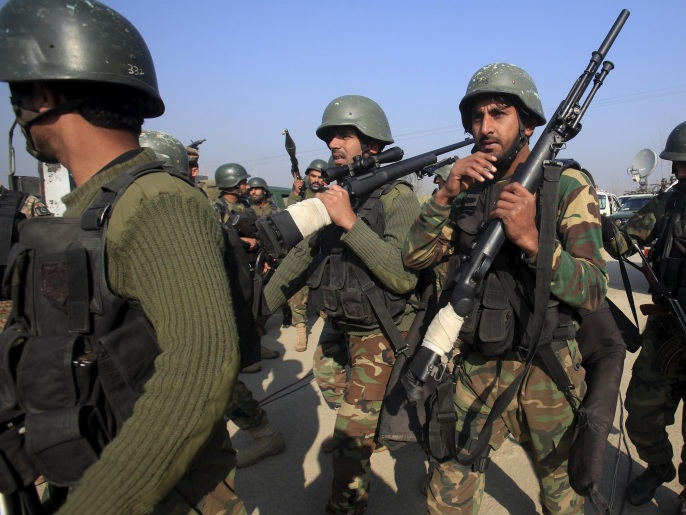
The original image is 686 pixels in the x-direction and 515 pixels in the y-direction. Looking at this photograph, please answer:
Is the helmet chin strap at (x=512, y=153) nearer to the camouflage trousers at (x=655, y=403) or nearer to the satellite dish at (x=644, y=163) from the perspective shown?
the camouflage trousers at (x=655, y=403)

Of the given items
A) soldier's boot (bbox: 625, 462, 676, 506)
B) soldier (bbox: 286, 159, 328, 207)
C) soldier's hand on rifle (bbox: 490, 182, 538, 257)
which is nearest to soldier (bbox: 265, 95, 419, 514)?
soldier's hand on rifle (bbox: 490, 182, 538, 257)

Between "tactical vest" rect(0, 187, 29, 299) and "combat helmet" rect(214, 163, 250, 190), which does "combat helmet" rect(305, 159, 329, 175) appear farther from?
"tactical vest" rect(0, 187, 29, 299)

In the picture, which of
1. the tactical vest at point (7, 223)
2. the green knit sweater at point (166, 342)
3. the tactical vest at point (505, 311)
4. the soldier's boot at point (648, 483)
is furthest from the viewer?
the soldier's boot at point (648, 483)

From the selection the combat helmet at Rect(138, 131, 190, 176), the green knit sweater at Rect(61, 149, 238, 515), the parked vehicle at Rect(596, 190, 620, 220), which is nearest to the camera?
the green knit sweater at Rect(61, 149, 238, 515)

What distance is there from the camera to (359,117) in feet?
9.93

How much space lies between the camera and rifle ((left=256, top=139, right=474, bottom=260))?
1.94 metres

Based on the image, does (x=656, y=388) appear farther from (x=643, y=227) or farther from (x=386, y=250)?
(x=386, y=250)

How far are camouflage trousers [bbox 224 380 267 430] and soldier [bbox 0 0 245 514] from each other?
218 centimetres

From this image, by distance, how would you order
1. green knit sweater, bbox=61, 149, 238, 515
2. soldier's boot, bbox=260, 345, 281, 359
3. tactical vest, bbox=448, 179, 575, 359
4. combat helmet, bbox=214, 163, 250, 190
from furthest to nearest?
combat helmet, bbox=214, 163, 250, 190, soldier's boot, bbox=260, 345, 281, 359, tactical vest, bbox=448, 179, 575, 359, green knit sweater, bbox=61, 149, 238, 515

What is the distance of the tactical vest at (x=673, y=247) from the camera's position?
110 inches

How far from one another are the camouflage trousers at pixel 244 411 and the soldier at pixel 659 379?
2.51 m

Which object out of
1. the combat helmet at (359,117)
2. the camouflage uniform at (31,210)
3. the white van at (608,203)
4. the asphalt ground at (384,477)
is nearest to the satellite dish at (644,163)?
the white van at (608,203)

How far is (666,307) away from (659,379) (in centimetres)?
45

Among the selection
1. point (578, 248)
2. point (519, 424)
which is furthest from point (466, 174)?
point (519, 424)
